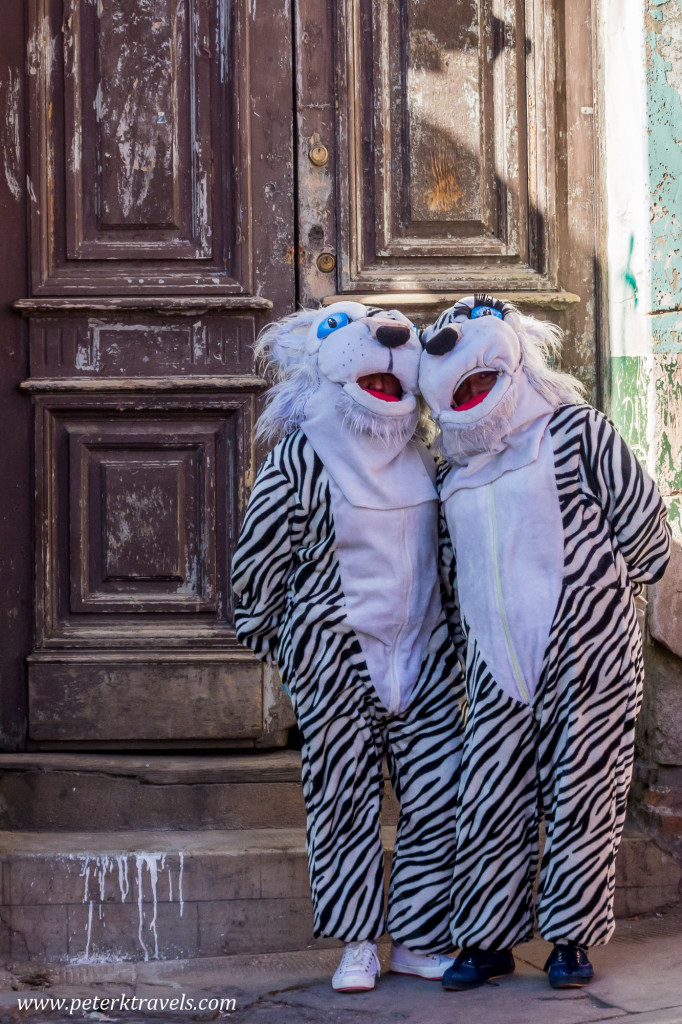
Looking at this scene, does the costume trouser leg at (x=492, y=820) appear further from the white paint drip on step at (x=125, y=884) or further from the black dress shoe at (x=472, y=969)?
the white paint drip on step at (x=125, y=884)

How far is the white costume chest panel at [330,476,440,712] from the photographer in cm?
282

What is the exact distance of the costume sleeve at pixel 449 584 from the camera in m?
2.91

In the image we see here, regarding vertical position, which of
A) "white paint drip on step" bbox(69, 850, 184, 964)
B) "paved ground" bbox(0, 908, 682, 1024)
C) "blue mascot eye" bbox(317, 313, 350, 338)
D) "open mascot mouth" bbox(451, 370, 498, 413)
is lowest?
"paved ground" bbox(0, 908, 682, 1024)

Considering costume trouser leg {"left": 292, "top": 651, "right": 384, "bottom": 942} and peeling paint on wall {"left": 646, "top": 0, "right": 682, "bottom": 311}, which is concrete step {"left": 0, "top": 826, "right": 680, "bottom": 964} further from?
peeling paint on wall {"left": 646, "top": 0, "right": 682, "bottom": 311}

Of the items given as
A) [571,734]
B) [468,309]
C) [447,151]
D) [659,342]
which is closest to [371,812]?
[571,734]

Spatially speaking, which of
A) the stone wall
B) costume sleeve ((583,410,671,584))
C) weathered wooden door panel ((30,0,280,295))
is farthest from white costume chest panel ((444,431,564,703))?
weathered wooden door panel ((30,0,280,295))

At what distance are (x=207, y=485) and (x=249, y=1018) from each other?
1599 millimetres

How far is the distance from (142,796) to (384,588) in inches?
48.0

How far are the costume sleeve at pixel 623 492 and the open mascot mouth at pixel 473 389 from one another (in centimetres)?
26

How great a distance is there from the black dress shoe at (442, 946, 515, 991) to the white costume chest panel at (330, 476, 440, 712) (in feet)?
2.05

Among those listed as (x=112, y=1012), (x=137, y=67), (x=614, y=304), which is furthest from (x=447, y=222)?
(x=112, y=1012)

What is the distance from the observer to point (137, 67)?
145 inches

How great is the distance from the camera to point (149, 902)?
3.21 meters

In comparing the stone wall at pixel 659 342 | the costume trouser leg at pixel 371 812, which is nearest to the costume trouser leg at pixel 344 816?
the costume trouser leg at pixel 371 812
